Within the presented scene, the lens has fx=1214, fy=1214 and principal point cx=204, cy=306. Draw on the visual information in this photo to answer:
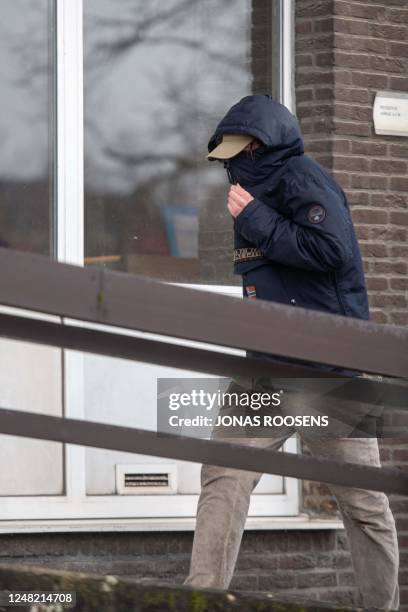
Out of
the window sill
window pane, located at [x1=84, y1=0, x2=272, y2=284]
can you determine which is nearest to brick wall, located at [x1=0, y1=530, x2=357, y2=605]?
the window sill

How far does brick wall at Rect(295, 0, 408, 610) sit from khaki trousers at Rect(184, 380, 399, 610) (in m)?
1.67

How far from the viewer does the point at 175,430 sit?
148 inches

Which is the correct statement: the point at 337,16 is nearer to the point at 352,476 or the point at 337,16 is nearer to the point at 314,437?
the point at 314,437

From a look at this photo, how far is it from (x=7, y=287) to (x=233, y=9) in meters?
4.01

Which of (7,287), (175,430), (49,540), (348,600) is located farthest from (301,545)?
(7,287)

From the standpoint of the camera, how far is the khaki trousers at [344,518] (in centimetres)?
383

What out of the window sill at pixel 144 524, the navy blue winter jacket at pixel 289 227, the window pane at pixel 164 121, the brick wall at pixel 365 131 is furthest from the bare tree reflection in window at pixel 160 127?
the navy blue winter jacket at pixel 289 227

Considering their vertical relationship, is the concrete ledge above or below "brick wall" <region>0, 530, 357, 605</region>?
above

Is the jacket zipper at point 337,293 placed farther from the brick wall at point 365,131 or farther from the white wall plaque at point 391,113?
the white wall plaque at point 391,113

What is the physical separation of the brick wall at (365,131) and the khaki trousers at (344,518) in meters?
1.67

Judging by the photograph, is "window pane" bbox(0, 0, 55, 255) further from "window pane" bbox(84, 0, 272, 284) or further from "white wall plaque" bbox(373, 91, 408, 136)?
"white wall plaque" bbox(373, 91, 408, 136)

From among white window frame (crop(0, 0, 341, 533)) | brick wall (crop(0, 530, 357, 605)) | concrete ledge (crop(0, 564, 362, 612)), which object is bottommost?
brick wall (crop(0, 530, 357, 605))

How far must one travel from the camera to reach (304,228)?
3.97 meters

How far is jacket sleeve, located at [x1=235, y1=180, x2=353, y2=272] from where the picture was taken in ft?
12.9
